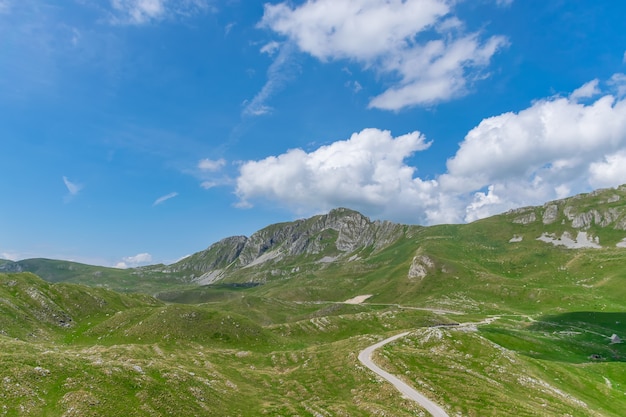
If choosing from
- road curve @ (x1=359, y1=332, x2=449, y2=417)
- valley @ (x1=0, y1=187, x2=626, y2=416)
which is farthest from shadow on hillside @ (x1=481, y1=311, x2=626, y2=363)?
road curve @ (x1=359, y1=332, x2=449, y2=417)

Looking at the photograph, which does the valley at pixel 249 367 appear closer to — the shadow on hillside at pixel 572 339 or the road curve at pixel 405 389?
the shadow on hillside at pixel 572 339

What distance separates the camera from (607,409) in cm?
6900

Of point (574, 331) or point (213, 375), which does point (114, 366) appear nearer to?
point (213, 375)

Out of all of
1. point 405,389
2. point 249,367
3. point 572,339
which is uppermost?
point 249,367

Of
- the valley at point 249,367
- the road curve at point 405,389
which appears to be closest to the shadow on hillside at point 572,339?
the valley at point 249,367

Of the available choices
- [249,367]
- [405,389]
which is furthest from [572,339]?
[249,367]

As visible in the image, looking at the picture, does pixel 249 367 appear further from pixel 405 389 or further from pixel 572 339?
pixel 572 339

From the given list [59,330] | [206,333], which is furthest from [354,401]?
[59,330]

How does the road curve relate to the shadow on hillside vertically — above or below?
above

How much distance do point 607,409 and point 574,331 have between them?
121308mm

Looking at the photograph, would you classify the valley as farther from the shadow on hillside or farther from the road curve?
the road curve

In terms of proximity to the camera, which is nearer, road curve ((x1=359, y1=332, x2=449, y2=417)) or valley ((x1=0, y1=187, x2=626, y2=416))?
valley ((x1=0, y1=187, x2=626, y2=416))

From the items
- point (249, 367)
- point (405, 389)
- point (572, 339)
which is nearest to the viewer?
point (405, 389)

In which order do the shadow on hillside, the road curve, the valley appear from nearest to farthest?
the valley → the road curve → the shadow on hillside
